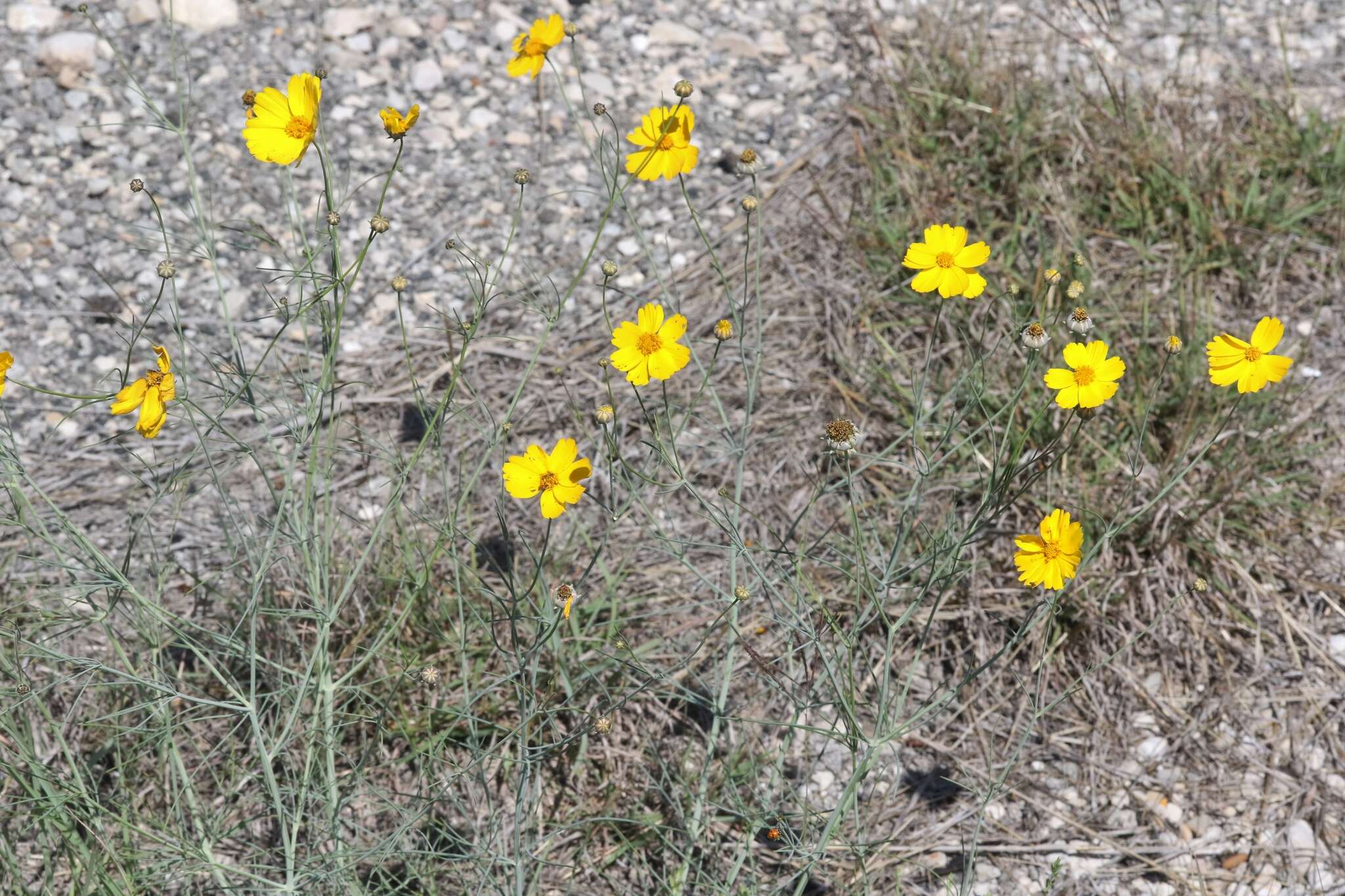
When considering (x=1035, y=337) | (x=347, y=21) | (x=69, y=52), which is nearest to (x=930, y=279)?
(x=1035, y=337)

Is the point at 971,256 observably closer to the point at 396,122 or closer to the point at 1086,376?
the point at 1086,376

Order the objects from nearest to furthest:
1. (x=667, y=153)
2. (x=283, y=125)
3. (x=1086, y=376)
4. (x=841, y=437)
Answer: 1. (x=841, y=437)
2. (x=1086, y=376)
3. (x=283, y=125)
4. (x=667, y=153)

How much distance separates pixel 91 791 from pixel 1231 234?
287 centimetres

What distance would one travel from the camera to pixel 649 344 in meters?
1.89

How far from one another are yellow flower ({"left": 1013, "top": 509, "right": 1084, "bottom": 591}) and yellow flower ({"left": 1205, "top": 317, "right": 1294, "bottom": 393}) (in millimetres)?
332

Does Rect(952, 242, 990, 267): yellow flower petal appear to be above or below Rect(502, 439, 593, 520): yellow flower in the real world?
above

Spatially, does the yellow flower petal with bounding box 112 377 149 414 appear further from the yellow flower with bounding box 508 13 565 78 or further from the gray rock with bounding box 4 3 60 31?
the gray rock with bounding box 4 3 60 31

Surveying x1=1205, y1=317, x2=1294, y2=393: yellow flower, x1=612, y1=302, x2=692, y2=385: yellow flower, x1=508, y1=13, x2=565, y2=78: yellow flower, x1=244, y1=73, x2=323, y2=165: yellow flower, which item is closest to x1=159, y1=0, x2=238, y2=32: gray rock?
x1=508, y1=13, x2=565, y2=78: yellow flower

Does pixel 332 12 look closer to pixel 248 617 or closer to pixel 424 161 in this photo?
pixel 424 161

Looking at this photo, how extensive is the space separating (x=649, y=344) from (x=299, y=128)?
65cm

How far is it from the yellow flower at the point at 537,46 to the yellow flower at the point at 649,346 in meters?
0.54

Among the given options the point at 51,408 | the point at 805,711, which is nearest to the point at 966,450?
the point at 805,711

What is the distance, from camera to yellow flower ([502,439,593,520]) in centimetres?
185

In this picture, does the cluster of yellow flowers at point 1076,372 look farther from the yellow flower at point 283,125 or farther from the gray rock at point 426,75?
the gray rock at point 426,75
